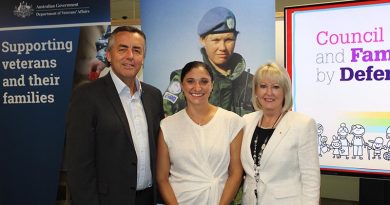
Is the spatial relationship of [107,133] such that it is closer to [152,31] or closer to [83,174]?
[83,174]

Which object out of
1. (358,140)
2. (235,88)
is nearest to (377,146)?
(358,140)

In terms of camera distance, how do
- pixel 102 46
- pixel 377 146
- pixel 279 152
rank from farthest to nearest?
1. pixel 102 46
2. pixel 377 146
3. pixel 279 152

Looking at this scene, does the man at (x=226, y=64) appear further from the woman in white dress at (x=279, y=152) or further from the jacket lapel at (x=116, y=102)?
the jacket lapel at (x=116, y=102)

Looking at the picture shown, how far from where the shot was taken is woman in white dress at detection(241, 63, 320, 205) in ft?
7.14

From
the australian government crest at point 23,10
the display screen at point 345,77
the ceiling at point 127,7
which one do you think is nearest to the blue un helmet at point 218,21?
the display screen at point 345,77

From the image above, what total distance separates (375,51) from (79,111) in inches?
77.5

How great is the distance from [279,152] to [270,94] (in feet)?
1.06

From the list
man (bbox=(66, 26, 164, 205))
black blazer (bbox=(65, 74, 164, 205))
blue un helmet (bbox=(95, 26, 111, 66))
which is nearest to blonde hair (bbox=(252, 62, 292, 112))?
man (bbox=(66, 26, 164, 205))

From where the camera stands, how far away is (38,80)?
3584 millimetres

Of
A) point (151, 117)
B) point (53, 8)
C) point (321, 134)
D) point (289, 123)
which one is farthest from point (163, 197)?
point (53, 8)

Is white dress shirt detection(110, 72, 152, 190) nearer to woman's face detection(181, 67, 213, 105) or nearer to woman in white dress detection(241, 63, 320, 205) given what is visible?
woman's face detection(181, 67, 213, 105)

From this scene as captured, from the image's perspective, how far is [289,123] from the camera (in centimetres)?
222

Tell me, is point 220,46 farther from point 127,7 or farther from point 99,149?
point 127,7

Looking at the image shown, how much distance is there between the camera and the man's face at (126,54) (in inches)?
90.8
